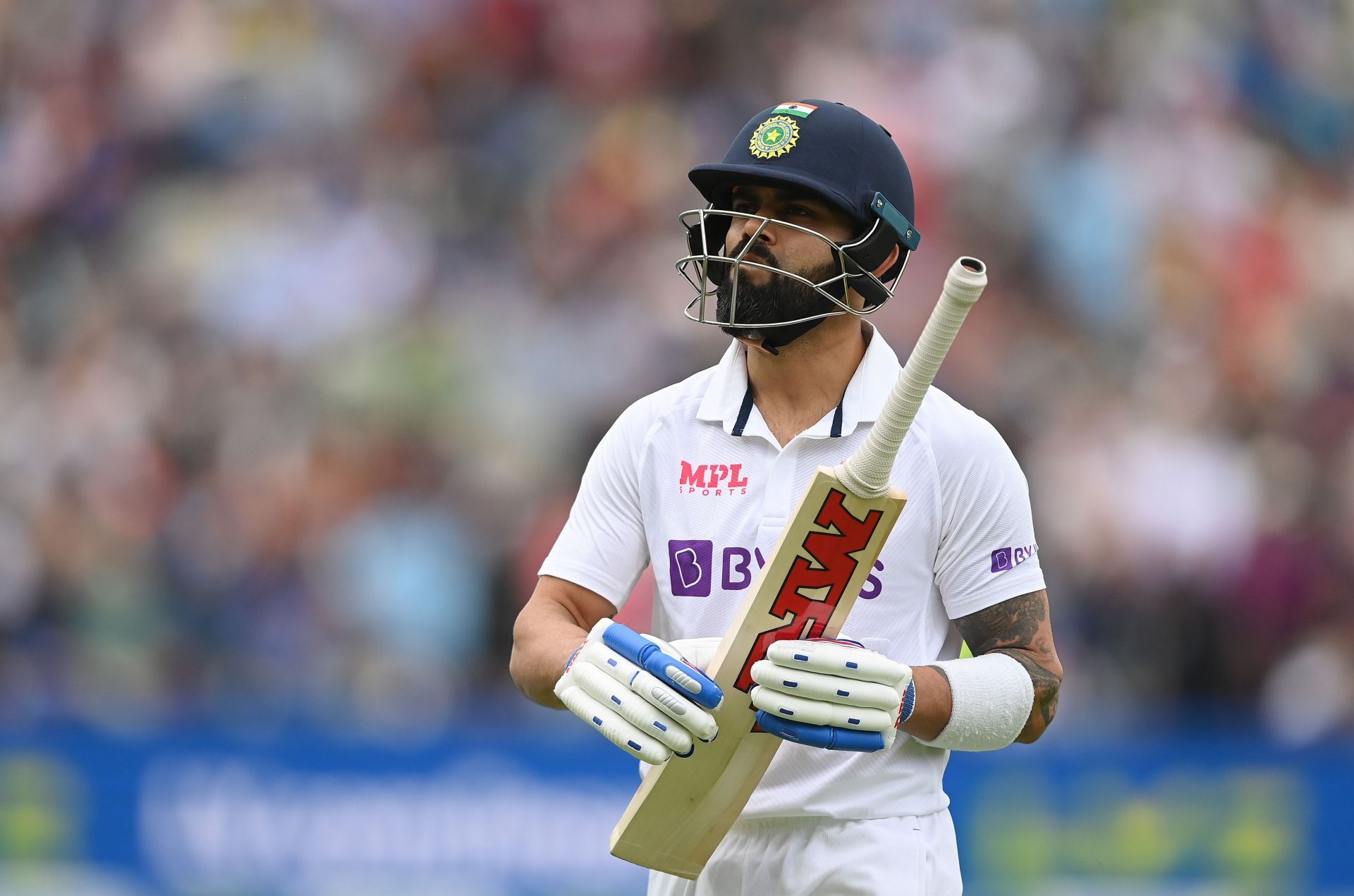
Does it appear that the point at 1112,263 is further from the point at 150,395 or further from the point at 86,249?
the point at 86,249

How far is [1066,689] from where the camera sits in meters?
7.35

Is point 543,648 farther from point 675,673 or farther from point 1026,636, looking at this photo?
point 1026,636

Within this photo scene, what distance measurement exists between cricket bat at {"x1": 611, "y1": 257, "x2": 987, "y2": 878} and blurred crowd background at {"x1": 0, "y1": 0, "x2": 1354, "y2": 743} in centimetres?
408

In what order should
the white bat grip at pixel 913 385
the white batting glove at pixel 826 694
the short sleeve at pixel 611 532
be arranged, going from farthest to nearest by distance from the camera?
the short sleeve at pixel 611 532
the white batting glove at pixel 826 694
the white bat grip at pixel 913 385

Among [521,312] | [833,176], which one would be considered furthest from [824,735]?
[521,312]

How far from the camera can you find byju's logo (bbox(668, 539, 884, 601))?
324 centimetres

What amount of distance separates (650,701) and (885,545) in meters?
0.61

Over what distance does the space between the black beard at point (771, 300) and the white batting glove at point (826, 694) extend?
2.23 ft

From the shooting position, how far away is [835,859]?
318cm

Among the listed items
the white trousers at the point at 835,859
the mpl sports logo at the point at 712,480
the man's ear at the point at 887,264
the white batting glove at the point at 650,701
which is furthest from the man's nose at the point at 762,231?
the white trousers at the point at 835,859

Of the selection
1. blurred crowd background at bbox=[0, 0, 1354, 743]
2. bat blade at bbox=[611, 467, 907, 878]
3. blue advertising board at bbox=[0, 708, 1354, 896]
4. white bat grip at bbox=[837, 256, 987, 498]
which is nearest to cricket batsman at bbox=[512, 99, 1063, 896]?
bat blade at bbox=[611, 467, 907, 878]

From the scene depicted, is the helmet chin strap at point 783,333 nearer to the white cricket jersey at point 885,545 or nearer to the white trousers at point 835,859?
the white cricket jersey at point 885,545

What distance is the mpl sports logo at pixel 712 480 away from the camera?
10.8 ft

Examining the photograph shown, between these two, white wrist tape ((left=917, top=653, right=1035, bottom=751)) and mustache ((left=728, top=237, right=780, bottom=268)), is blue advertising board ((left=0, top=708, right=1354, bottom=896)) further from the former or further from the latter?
mustache ((left=728, top=237, right=780, bottom=268))
